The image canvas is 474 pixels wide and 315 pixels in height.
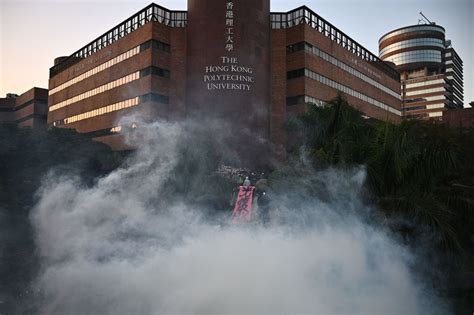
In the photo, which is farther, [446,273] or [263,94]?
[263,94]

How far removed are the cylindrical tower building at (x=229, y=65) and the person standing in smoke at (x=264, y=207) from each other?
99.2 feet

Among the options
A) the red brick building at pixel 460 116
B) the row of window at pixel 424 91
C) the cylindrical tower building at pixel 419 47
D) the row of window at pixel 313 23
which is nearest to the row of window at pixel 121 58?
the row of window at pixel 313 23

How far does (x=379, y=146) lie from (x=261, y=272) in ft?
18.4

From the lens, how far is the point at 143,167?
20.4 metres

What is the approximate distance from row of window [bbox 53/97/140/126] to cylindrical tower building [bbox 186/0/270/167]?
7.25 metres

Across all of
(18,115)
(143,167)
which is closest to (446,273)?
(143,167)

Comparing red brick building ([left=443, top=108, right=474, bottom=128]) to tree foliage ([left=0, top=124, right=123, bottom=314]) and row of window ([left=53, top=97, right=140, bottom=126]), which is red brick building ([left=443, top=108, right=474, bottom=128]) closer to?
tree foliage ([left=0, top=124, right=123, bottom=314])

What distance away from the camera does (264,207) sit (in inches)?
578

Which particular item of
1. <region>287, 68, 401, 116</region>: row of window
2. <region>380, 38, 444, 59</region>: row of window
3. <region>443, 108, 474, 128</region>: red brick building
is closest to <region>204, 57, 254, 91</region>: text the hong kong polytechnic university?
<region>287, 68, 401, 116</region>: row of window

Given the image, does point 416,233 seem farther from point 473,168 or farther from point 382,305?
point 473,168

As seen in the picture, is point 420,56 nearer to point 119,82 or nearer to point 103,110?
point 119,82

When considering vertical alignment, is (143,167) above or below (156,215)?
above

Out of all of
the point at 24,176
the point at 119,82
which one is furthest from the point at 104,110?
the point at 24,176

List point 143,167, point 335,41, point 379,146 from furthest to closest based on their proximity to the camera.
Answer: point 335,41, point 143,167, point 379,146
